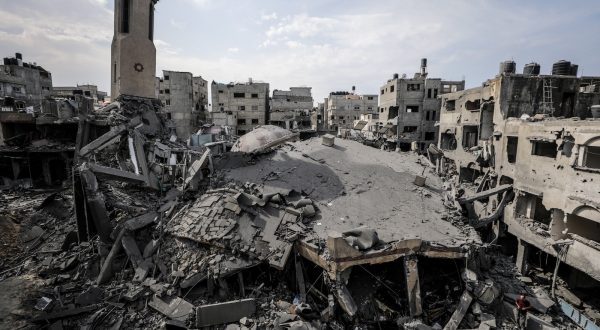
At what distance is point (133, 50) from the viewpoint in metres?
21.4

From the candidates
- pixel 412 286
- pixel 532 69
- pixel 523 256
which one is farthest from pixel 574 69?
pixel 412 286

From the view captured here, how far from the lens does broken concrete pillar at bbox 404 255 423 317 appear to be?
853 cm

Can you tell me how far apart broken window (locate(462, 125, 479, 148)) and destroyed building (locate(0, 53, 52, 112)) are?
42691mm

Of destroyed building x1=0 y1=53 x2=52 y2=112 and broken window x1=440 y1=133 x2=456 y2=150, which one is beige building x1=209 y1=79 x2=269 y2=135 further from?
broken window x1=440 y1=133 x2=456 y2=150

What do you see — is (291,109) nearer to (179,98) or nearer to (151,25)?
(179,98)

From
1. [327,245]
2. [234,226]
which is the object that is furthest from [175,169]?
[327,245]

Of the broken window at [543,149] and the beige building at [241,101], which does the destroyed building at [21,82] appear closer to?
the beige building at [241,101]

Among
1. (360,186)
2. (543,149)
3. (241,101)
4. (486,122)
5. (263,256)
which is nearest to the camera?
(263,256)

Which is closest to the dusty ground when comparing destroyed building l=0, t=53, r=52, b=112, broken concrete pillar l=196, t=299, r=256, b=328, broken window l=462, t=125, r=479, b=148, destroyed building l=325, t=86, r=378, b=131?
broken concrete pillar l=196, t=299, r=256, b=328

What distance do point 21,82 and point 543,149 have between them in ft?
166

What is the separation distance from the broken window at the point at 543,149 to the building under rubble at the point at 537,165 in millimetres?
42

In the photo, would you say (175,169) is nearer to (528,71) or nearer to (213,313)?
(213,313)

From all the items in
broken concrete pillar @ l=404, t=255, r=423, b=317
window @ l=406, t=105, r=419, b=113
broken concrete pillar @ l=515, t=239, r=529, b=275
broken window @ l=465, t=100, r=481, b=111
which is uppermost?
window @ l=406, t=105, r=419, b=113

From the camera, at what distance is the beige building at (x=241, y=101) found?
45125 mm
